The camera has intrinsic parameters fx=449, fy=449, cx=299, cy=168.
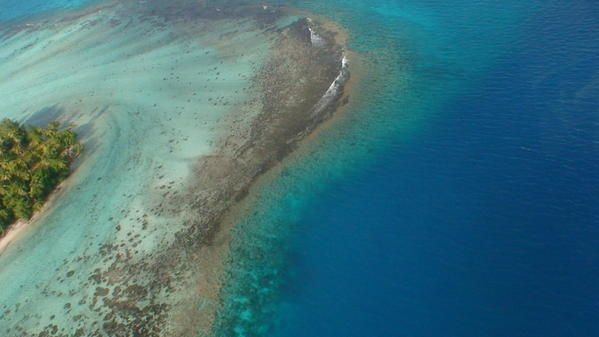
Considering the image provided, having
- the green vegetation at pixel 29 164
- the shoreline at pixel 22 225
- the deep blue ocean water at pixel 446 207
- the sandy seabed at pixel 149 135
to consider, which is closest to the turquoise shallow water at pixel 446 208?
the deep blue ocean water at pixel 446 207

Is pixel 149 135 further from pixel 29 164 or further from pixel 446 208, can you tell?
pixel 446 208

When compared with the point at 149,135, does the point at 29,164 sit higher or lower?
higher

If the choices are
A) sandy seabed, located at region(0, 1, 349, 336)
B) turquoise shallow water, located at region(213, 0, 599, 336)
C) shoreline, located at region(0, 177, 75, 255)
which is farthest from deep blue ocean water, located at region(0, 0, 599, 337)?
shoreline, located at region(0, 177, 75, 255)

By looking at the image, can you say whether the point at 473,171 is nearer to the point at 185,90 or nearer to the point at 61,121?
the point at 185,90

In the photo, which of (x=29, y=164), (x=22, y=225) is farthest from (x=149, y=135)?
(x=22, y=225)

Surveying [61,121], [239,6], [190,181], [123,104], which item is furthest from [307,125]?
[239,6]

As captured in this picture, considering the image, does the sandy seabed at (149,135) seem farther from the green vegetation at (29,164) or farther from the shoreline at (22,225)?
the green vegetation at (29,164)

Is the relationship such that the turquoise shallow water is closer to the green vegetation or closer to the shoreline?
the shoreline
